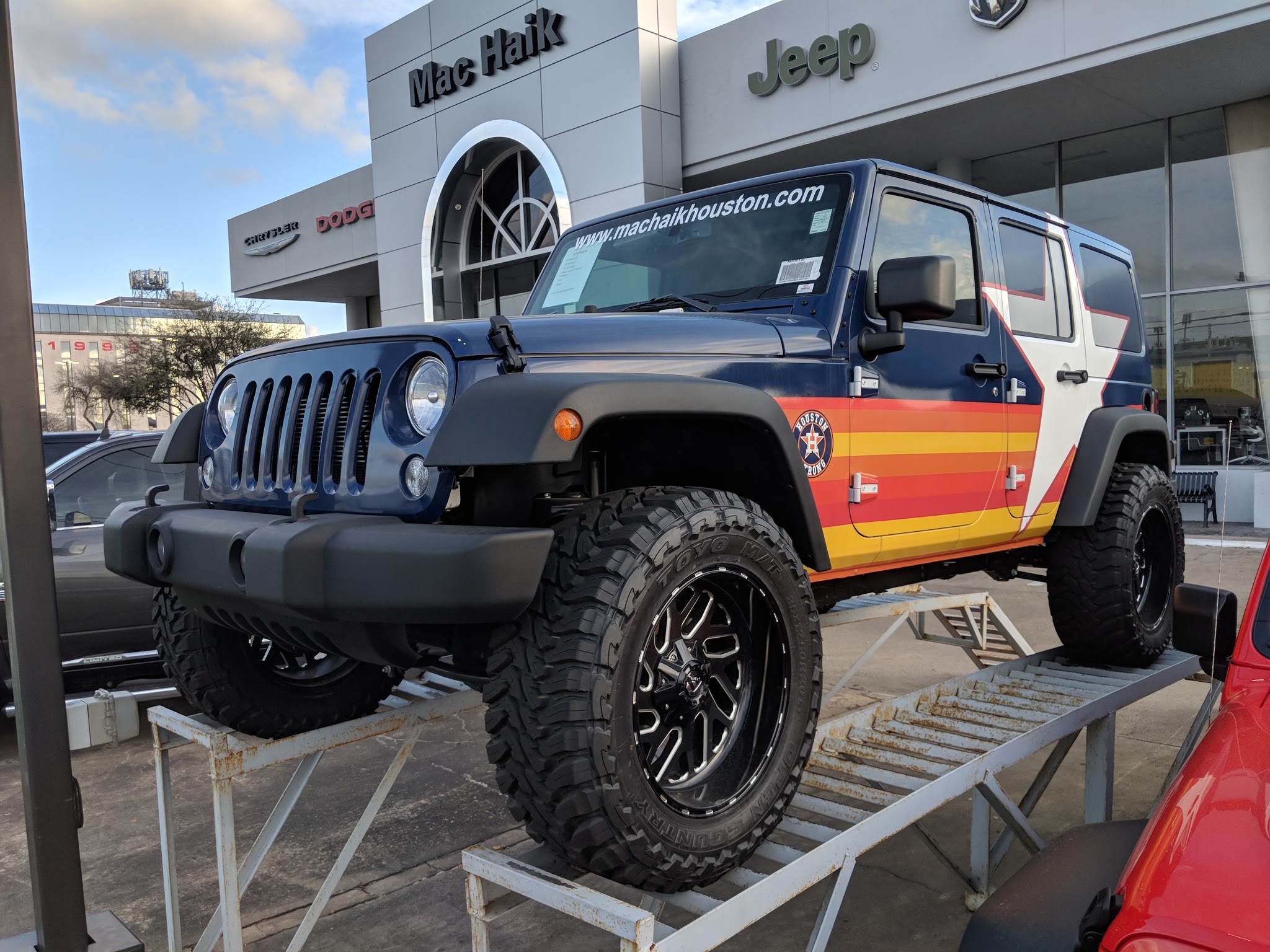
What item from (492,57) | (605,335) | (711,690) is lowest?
(711,690)

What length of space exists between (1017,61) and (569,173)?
5.72 meters

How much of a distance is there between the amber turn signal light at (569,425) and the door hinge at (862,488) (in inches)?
43.1

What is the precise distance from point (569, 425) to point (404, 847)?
8.48 ft

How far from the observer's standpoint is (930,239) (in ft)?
10.6

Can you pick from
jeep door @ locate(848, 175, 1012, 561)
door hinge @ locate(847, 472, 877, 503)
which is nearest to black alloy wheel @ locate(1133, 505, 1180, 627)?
jeep door @ locate(848, 175, 1012, 561)

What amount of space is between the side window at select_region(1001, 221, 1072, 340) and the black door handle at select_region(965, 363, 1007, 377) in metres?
0.26

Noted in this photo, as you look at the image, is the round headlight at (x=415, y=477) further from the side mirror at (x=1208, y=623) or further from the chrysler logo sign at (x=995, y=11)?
the chrysler logo sign at (x=995, y=11)

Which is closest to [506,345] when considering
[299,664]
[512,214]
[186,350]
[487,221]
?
[299,664]

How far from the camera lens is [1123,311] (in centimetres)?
450

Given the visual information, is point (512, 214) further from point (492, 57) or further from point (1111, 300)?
point (1111, 300)

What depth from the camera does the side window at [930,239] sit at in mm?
3000

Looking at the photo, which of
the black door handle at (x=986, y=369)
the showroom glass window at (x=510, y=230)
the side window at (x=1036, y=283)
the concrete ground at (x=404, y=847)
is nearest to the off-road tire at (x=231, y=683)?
the concrete ground at (x=404, y=847)

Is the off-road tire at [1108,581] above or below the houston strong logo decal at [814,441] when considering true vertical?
below

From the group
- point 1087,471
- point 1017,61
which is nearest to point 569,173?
point 1017,61
